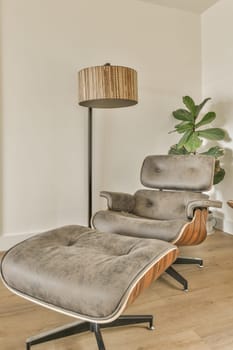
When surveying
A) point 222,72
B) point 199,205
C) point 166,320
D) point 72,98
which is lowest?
point 166,320

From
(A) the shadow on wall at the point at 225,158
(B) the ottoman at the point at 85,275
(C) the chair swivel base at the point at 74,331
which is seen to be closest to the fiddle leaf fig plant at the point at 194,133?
(A) the shadow on wall at the point at 225,158

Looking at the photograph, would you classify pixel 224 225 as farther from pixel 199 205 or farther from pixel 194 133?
pixel 199 205

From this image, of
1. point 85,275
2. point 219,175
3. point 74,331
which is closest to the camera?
point 85,275

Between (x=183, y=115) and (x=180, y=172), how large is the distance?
92 cm

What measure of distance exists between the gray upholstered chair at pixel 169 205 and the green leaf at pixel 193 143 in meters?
0.50

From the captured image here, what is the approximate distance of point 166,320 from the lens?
1.47 m

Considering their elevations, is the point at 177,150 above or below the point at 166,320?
above

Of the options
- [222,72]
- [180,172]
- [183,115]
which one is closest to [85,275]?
[180,172]

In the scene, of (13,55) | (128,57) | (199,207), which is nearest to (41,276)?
(199,207)

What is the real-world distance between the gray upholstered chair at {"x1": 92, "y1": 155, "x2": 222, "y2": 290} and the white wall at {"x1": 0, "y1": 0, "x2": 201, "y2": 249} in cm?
70

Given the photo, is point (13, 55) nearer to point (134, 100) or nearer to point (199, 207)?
point (134, 100)

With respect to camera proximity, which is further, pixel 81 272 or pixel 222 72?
pixel 222 72

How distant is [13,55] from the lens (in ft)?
8.15

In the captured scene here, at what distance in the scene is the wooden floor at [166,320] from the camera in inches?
50.8
